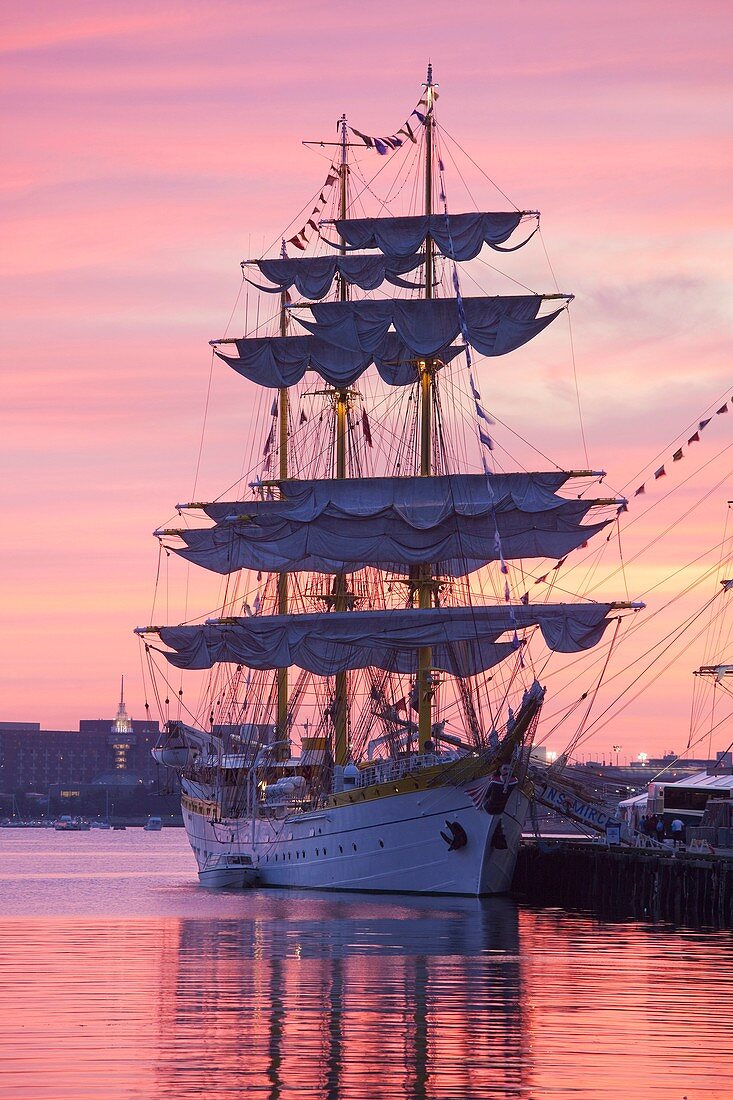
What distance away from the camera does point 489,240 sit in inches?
2643

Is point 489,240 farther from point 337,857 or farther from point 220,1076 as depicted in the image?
point 220,1076

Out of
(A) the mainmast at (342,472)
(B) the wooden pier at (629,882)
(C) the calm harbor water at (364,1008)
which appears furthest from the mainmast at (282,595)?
(C) the calm harbor water at (364,1008)

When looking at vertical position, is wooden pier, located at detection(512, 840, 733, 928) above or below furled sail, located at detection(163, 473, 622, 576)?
below

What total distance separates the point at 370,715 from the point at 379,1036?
Result: 45703 millimetres

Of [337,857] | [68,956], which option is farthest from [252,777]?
[68,956]

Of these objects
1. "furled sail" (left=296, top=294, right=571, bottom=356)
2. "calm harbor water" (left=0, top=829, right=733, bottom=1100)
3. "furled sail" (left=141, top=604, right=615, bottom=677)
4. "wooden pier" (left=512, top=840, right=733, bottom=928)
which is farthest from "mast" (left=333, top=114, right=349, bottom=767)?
"calm harbor water" (left=0, top=829, right=733, bottom=1100)

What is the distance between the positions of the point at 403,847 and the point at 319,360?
21726 mm

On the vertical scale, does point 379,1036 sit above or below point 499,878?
below

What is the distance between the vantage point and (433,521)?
64.6 metres

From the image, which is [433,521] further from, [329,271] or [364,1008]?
[364,1008]

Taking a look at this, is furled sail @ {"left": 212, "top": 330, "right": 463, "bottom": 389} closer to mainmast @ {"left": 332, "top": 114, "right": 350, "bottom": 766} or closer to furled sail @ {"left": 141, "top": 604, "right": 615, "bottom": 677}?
mainmast @ {"left": 332, "top": 114, "right": 350, "bottom": 766}

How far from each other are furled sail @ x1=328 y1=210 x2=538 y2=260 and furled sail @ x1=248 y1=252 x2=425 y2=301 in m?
0.70

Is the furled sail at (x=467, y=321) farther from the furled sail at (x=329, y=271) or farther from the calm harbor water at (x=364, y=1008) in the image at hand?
the calm harbor water at (x=364, y=1008)

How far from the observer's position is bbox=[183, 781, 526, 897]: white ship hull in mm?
56219
